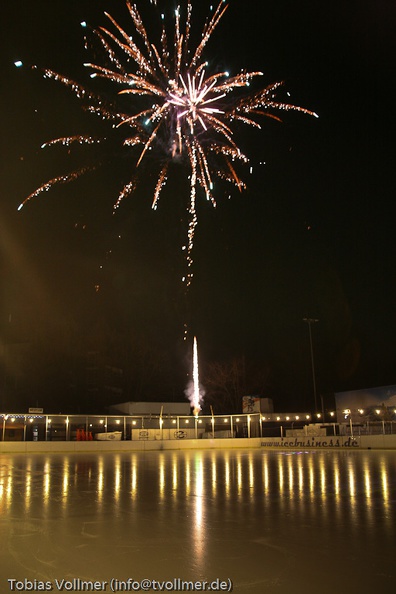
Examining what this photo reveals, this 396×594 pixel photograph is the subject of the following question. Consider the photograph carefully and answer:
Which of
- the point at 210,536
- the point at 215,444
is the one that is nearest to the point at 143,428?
the point at 215,444

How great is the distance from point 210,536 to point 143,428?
114 feet

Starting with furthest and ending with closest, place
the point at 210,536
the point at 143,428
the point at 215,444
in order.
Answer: the point at 143,428, the point at 215,444, the point at 210,536

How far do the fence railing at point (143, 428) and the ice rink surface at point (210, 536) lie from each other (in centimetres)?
2474

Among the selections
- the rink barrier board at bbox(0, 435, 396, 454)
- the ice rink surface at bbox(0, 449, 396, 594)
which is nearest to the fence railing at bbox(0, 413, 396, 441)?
the rink barrier board at bbox(0, 435, 396, 454)

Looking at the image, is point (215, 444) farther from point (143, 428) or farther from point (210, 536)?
point (210, 536)

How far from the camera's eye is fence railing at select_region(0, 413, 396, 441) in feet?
115

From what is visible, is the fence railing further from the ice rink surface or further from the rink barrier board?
the ice rink surface

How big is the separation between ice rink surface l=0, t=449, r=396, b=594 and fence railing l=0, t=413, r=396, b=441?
81.2 feet

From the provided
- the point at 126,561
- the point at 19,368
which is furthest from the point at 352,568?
the point at 19,368

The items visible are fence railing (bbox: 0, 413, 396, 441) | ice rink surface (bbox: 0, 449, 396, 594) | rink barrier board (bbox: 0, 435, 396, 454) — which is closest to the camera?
ice rink surface (bbox: 0, 449, 396, 594)

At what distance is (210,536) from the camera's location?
5.70m

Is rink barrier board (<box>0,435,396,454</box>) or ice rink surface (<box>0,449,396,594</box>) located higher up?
ice rink surface (<box>0,449,396,594</box>)

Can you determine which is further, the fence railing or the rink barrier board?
the fence railing

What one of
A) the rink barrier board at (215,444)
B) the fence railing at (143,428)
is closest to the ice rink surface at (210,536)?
the rink barrier board at (215,444)
